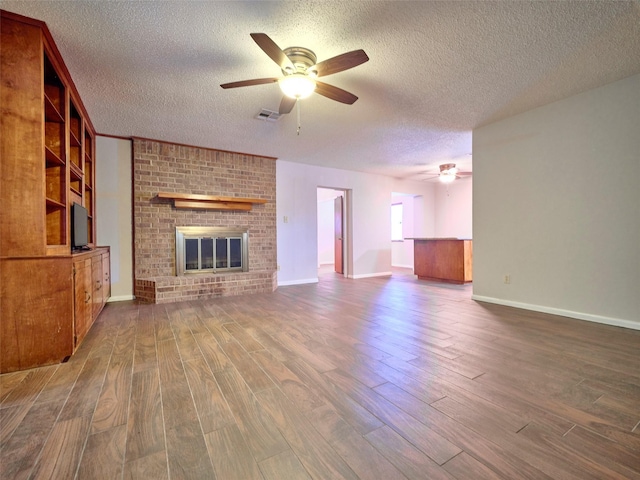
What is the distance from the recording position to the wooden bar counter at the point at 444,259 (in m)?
5.45

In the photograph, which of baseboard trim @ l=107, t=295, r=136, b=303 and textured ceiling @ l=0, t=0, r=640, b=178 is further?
baseboard trim @ l=107, t=295, r=136, b=303

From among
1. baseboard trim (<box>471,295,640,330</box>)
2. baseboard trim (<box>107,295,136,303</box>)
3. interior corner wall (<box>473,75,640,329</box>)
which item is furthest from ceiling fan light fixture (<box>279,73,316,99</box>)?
baseboard trim (<box>107,295,136,303</box>)

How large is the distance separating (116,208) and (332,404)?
4312 millimetres

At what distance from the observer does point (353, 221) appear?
657 cm

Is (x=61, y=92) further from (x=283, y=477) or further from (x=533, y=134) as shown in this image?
(x=533, y=134)

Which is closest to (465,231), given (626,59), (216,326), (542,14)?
(626,59)

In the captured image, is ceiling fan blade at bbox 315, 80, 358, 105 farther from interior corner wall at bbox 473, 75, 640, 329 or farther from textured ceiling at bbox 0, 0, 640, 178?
interior corner wall at bbox 473, 75, 640, 329

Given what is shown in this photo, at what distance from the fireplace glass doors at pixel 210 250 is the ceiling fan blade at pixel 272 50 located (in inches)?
129

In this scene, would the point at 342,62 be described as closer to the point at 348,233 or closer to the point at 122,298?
the point at 122,298

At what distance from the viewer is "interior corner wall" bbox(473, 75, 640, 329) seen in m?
2.80

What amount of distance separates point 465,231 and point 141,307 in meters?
7.34

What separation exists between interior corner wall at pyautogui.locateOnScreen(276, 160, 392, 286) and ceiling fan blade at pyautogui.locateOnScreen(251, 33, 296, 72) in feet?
11.3

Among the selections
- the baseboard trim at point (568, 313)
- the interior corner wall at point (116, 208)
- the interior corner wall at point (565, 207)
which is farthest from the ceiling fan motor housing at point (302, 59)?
the baseboard trim at point (568, 313)

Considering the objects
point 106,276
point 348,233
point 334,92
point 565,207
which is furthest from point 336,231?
point 334,92
